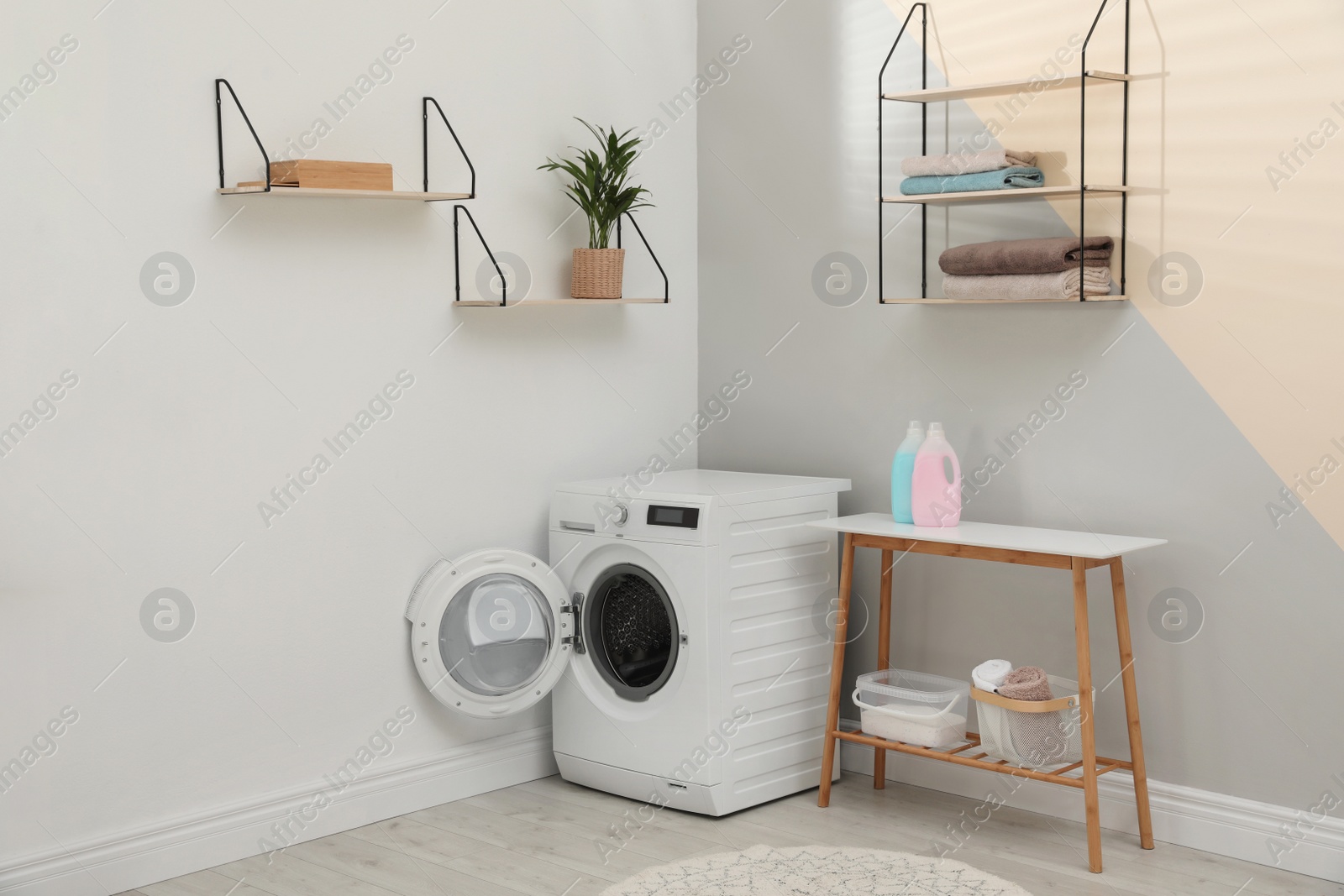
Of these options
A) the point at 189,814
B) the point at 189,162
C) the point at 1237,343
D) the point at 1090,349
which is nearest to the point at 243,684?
the point at 189,814

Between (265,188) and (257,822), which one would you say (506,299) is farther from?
(257,822)

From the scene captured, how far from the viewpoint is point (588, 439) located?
3609mm

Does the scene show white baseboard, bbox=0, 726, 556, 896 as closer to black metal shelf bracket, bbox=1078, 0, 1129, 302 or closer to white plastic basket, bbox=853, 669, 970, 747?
white plastic basket, bbox=853, 669, 970, 747

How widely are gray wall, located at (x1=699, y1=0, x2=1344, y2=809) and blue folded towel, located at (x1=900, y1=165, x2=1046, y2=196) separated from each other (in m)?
0.14

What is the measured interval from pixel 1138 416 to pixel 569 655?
158 centimetres

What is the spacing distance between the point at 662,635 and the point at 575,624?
0.27 m

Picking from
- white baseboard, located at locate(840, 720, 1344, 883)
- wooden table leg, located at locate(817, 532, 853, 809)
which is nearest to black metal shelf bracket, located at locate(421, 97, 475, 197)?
wooden table leg, located at locate(817, 532, 853, 809)

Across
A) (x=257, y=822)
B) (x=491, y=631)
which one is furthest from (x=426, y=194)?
(x=257, y=822)

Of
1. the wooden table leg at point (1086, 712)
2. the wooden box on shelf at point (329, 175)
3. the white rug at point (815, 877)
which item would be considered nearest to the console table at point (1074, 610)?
the wooden table leg at point (1086, 712)

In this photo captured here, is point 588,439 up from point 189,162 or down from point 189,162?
down

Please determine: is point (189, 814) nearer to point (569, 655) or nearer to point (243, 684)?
point (243, 684)

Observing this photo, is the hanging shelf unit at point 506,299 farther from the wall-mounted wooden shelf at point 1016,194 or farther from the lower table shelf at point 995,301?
the wall-mounted wooden shelf at point 1016,194

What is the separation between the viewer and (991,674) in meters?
2.87

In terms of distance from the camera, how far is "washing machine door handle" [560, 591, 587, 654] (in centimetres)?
332
